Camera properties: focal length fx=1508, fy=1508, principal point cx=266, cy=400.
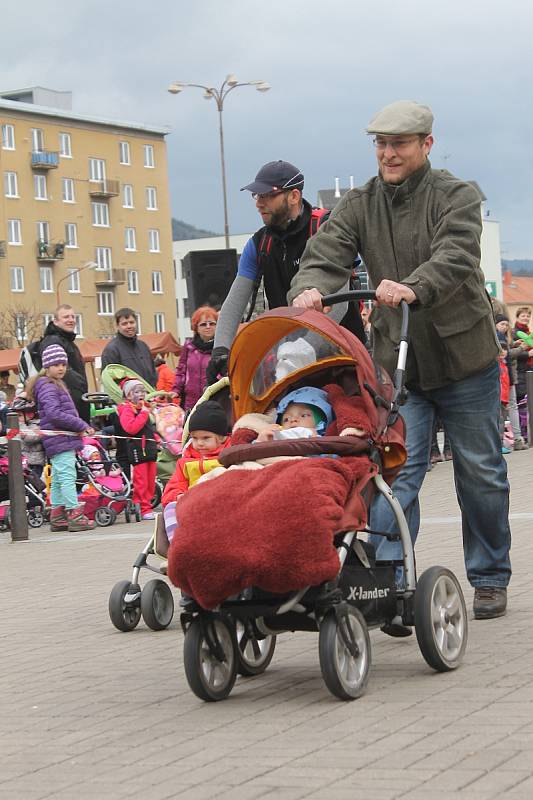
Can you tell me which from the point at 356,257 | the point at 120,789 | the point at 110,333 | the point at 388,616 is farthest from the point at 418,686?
the point at 110,333

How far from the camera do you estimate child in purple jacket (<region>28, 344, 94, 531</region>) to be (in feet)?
49.1

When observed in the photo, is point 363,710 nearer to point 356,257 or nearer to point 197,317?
point 356,257

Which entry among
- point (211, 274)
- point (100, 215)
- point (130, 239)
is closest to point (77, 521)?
point (211, 274)

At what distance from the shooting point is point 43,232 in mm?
95375

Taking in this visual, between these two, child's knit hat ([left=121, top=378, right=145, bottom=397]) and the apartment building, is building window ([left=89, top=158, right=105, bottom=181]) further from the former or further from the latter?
child's knit hat ([left=121, top=378, right=145, bottom=397])

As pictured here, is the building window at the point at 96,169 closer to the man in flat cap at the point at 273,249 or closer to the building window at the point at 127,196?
the building window at the point at 127,196

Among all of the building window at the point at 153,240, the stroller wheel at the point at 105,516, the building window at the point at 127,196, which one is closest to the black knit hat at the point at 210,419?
the stroller wheel at the point at 105,516

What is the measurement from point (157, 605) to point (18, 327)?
75596 mm

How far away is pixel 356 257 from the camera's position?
7.14m

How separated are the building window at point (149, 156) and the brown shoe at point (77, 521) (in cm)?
8894

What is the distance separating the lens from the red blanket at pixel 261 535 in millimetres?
5367

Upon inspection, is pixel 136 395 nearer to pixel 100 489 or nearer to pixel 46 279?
pixel 100 489

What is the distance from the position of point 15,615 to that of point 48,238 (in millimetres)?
88239

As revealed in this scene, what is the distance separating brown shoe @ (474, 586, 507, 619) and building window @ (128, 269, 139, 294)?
3760 inches
